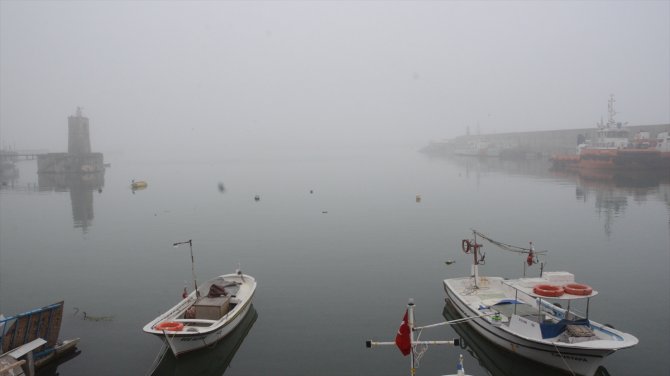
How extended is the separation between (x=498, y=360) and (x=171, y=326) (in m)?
17.4

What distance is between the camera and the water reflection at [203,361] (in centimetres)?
2169

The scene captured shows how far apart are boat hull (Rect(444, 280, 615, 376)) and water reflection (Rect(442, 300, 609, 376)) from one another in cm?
35

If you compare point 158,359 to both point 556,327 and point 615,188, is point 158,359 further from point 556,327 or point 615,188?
point 615,188

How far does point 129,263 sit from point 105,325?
16.5 metres

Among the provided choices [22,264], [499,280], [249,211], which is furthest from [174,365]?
[249,211]

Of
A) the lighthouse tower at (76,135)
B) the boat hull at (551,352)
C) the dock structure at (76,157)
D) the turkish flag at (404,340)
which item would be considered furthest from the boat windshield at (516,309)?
the lighthouse tower at (76,135)

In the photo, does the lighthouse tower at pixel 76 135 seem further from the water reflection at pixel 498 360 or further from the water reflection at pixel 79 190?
the water reflection at pixel 498 360

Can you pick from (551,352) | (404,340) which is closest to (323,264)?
(551,352)

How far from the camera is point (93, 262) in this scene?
142 ft

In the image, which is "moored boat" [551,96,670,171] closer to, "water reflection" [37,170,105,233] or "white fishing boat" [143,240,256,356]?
"white fishing boat" [143,240,256,356]

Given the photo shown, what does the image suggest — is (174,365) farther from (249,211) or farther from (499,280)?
(249,211)

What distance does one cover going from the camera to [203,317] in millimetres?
24234

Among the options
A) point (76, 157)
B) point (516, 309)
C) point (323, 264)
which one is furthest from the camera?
point (76, 157)

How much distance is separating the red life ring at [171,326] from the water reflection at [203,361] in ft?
6.18
